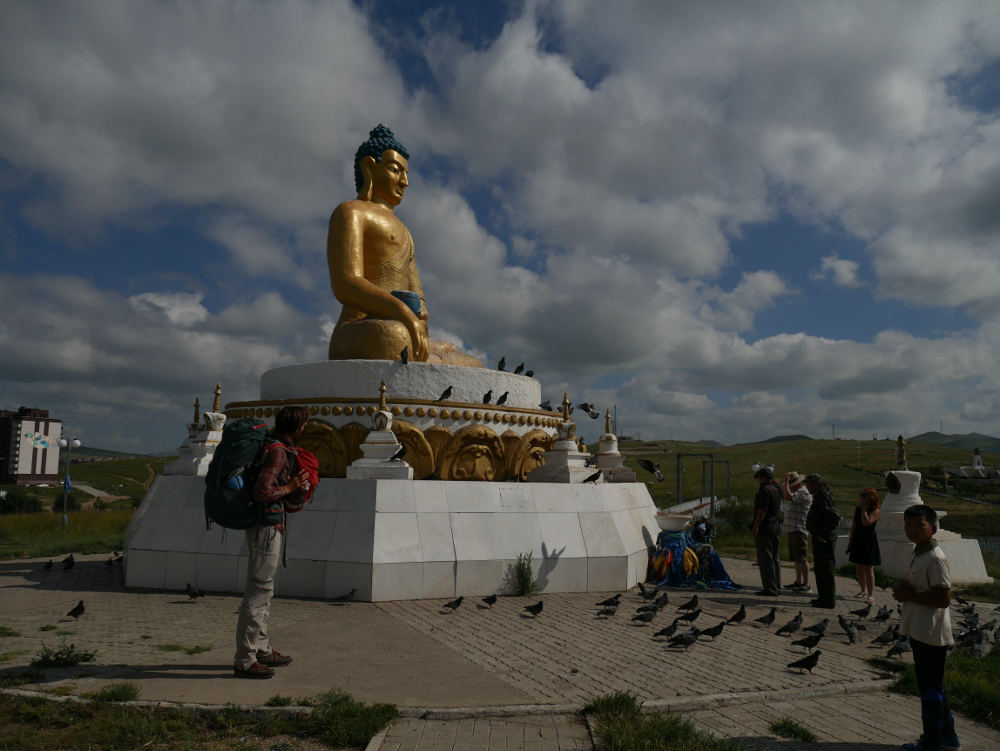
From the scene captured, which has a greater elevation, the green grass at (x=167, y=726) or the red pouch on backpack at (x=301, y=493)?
the red pouch on backpack at (x=301, y=493)

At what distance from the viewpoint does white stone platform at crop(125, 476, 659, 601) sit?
27.2 ft

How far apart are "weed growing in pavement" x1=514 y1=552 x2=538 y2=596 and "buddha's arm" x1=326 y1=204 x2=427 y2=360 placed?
582 cm

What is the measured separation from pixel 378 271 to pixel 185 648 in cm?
1012

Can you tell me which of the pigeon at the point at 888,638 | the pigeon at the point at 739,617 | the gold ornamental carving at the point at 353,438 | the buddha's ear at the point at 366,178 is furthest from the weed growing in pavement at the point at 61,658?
the buddha's ear at the point at 366,178

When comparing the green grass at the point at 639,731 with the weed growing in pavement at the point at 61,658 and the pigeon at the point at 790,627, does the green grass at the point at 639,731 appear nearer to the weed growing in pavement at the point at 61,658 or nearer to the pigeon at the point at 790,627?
the pigeon at the point at 790,627

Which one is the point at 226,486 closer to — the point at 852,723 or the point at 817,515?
the point at 852,723

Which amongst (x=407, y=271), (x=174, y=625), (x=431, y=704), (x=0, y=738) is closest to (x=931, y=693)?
(x=431, y=704)

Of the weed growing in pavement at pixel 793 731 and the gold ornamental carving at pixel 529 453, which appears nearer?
the weed growing in pavement at pixel 793 731

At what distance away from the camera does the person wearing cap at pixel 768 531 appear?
9562 mm

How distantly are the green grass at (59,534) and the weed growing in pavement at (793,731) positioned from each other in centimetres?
1379

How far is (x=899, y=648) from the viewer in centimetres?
622

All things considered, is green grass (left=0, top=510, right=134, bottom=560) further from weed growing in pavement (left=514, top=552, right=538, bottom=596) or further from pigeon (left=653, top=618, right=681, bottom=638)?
pigeon (left=653, top=618, right=681, bottom=638)

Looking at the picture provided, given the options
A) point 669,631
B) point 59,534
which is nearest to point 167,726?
point 669,631

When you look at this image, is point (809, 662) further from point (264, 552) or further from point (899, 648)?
point (264, 552)
